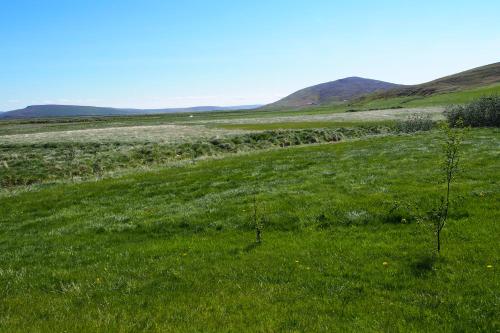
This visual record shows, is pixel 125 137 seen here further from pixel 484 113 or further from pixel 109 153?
pixel 484 113

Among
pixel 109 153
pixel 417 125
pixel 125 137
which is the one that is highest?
pixel 417 125

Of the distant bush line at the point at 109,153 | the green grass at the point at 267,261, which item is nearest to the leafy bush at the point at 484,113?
the distant bush line at the point at 109,153

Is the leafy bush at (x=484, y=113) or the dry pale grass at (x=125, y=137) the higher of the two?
the leafy bush at (x=484, y=113)

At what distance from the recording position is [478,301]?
9062 mm

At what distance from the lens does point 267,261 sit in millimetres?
12422

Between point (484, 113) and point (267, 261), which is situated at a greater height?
point (484, 113)

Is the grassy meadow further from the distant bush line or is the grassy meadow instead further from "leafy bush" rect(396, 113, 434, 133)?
"leafy bush" rect(396, 113, 434, 133)

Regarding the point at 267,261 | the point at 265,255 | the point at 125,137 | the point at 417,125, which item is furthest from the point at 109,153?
the point at 267,261

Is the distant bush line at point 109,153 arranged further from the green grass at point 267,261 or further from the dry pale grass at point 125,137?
the green grass at point 267,261

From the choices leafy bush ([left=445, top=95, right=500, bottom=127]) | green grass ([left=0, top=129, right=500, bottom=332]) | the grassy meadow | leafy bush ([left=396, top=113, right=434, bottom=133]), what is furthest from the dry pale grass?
green grass ([left=0, top=129, right=500, bottom=332])

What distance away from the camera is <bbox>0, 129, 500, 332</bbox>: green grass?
9141 millimetres

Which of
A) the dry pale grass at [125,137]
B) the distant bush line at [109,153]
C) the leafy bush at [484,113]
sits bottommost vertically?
the distant bush line at [109,153]

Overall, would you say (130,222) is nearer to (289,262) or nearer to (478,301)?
(289,262)

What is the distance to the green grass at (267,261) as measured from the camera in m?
9.14
